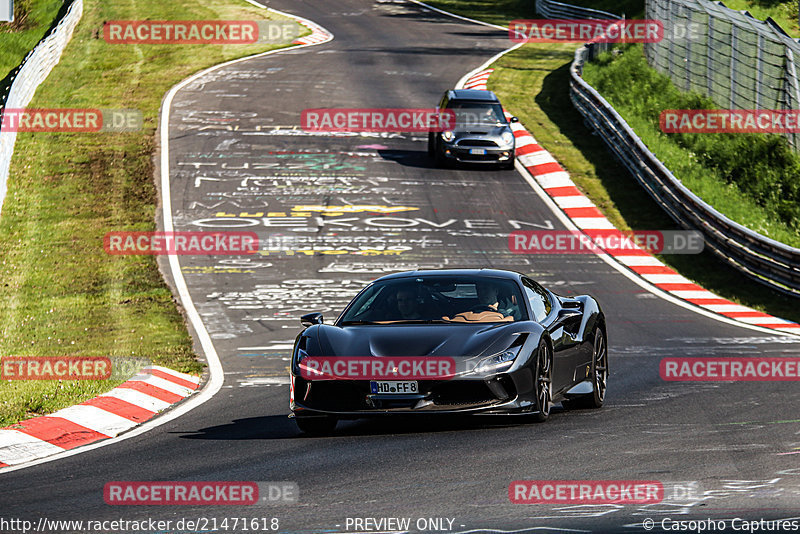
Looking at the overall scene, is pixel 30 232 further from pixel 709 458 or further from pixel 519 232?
pixel 709 458

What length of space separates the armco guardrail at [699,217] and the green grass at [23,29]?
2457 centimetres

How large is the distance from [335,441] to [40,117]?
2563 cm

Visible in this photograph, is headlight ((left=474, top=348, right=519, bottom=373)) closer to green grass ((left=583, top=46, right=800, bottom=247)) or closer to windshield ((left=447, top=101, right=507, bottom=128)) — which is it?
green grass ((left=583, top=46, right=800, bottom=247))

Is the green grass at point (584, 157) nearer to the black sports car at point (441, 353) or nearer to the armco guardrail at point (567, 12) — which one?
the armco guardrail at point (567, 12)

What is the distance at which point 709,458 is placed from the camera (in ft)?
27.0

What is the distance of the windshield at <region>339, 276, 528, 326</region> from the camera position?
1030 cm

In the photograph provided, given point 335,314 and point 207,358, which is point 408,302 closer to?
point 207,358

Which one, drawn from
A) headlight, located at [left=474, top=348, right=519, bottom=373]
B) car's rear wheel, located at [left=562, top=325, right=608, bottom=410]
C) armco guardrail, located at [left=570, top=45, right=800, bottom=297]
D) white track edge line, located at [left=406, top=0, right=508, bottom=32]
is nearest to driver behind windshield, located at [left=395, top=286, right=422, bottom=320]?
headlight, located at [left=474, top=348, right=519, bottom=373]

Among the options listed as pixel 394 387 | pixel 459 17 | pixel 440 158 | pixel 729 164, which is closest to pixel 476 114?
pixel 440 158

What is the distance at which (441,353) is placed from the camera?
9.33 meters

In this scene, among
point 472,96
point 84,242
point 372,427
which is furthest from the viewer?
point 472,96

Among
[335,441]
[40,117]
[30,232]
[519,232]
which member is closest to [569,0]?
[40,117]

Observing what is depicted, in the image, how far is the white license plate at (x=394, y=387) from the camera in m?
9.20

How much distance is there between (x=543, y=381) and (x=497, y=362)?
69 centimetres
